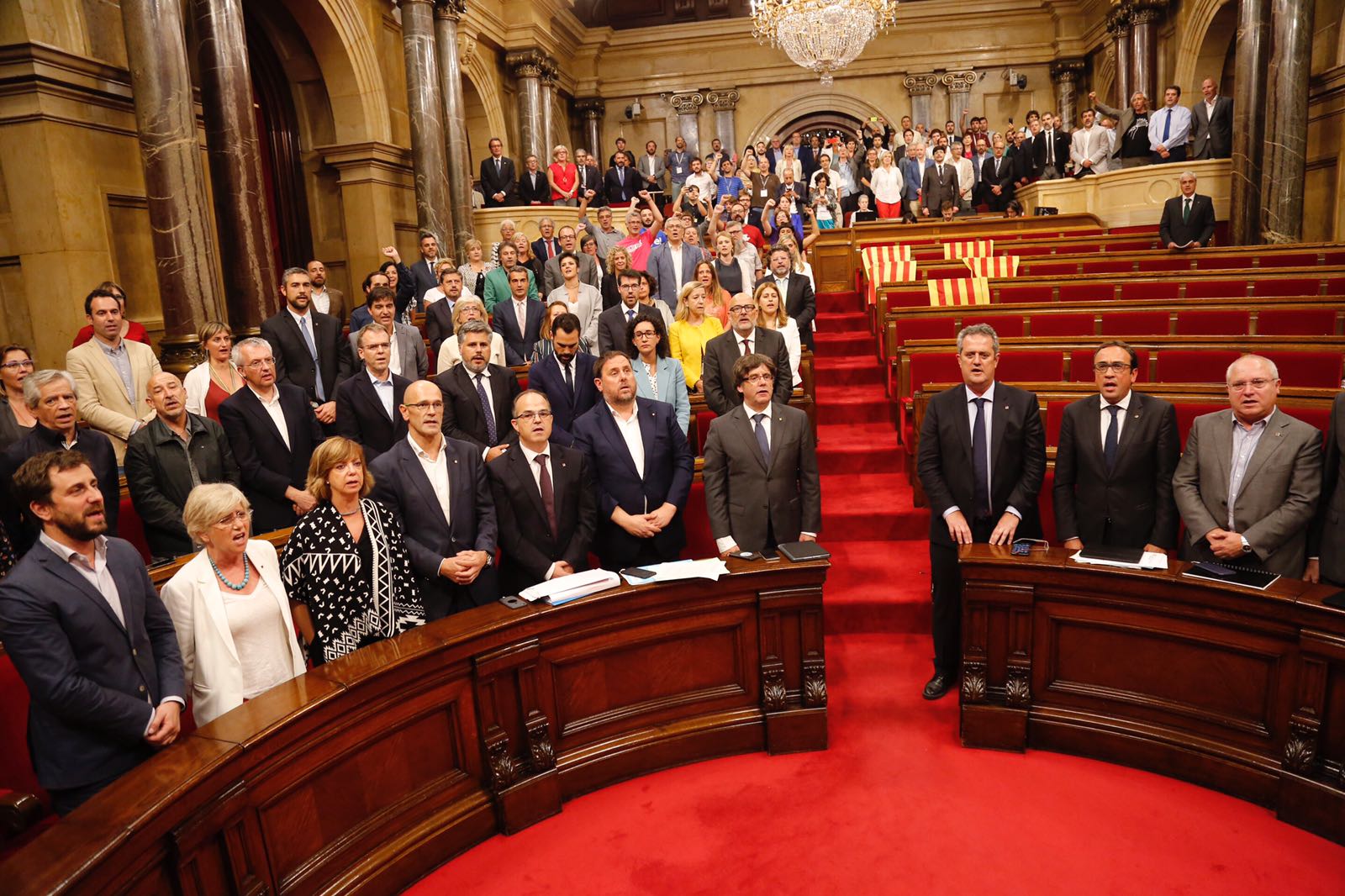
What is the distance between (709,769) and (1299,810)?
1.55 m

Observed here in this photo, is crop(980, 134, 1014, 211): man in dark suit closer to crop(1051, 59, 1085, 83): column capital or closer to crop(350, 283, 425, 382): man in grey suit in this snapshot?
A: crop(1051, 59, 1085, 83): column capital

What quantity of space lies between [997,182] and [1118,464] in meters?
8.25

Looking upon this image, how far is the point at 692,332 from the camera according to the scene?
4.32m

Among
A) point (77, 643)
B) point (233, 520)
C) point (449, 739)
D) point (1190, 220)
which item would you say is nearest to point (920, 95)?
point (1190, 220)

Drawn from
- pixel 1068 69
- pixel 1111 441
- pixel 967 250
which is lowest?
pixel 1111 441

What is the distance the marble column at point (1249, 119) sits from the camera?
7550mm

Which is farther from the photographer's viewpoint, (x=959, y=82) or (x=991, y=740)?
(x=959, y=82)

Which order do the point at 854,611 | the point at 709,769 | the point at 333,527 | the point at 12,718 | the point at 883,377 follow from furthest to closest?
the point at 883,377 < the point at 854,611 < the point at 709,769 < the point at 333,527 < the point at 12,718

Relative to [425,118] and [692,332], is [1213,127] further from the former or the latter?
[425,118]

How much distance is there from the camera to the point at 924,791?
8.19 feet

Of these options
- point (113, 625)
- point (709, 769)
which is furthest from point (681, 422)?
point (113, 625)

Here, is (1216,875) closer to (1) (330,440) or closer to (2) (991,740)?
(2) (991,740)

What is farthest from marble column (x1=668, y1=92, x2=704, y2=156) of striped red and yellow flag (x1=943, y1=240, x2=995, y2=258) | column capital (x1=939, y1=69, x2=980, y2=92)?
striped red and yellow flag (x1=943, y1=240, x2=995, y2=258)

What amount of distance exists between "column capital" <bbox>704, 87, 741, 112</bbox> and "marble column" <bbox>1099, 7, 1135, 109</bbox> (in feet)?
17.7
